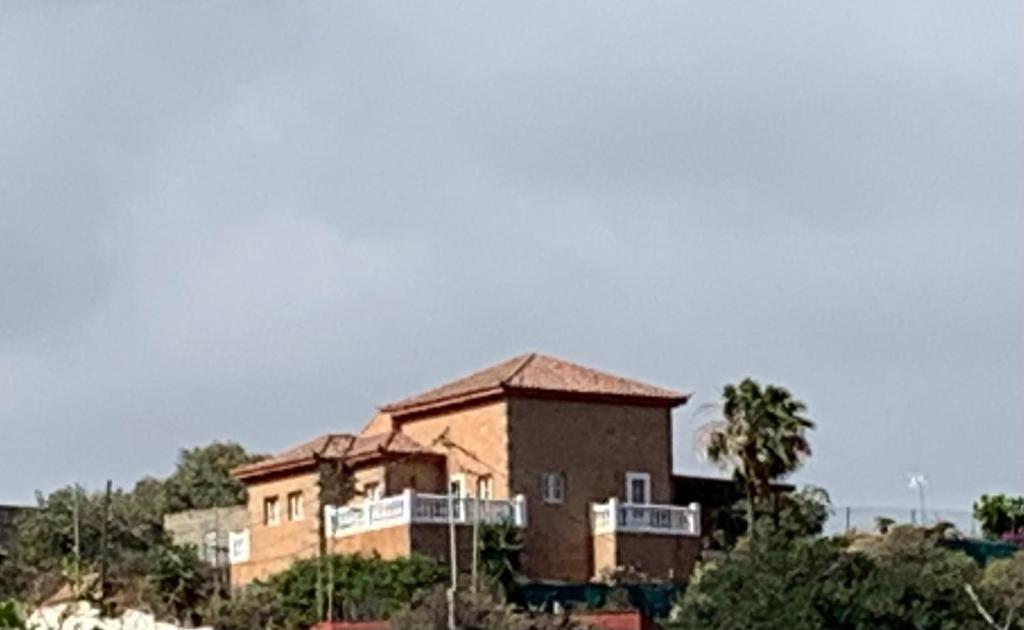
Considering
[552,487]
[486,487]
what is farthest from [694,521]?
[486,487]

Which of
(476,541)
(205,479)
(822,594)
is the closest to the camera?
(822,594)

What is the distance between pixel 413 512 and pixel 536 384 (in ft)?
17.3

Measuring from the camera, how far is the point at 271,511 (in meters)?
67.6

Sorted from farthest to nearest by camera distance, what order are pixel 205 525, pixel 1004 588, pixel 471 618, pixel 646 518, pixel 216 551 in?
pixel 205 525 → pixel 216 551 → pixel 646 518 → pixel 1004 588 → pixel 471 618

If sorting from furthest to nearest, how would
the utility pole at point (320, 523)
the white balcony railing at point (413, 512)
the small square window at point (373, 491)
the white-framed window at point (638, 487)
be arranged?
the white-framed window at point (638, 487), the small square window at point (373, 491), the white balcony railing at point (413, 512), the utility pole at point (320, 523)

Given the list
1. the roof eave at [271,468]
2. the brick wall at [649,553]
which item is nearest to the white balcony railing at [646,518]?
the brick wall at [649,553]

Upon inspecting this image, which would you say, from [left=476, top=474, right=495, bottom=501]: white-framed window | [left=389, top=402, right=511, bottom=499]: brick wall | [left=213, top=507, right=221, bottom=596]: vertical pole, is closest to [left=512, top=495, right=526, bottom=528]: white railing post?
[left=389, top=402, right=511, bottom=499]: brick wall

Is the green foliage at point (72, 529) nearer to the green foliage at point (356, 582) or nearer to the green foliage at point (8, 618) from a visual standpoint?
the green foliage at point (356, 582)

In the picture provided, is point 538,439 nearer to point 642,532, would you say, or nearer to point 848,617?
point 642,532

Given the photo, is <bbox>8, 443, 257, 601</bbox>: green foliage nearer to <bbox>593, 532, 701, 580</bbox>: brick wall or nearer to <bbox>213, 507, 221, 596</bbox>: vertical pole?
<bbox>213, 507, 221, 596</bbox>: vertical pole

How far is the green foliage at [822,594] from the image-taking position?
4412 cm

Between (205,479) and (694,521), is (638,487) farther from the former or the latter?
(205,479)

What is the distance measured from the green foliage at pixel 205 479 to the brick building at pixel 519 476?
927 inches

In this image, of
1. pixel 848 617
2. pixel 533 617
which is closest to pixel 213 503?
pixel 533 617
